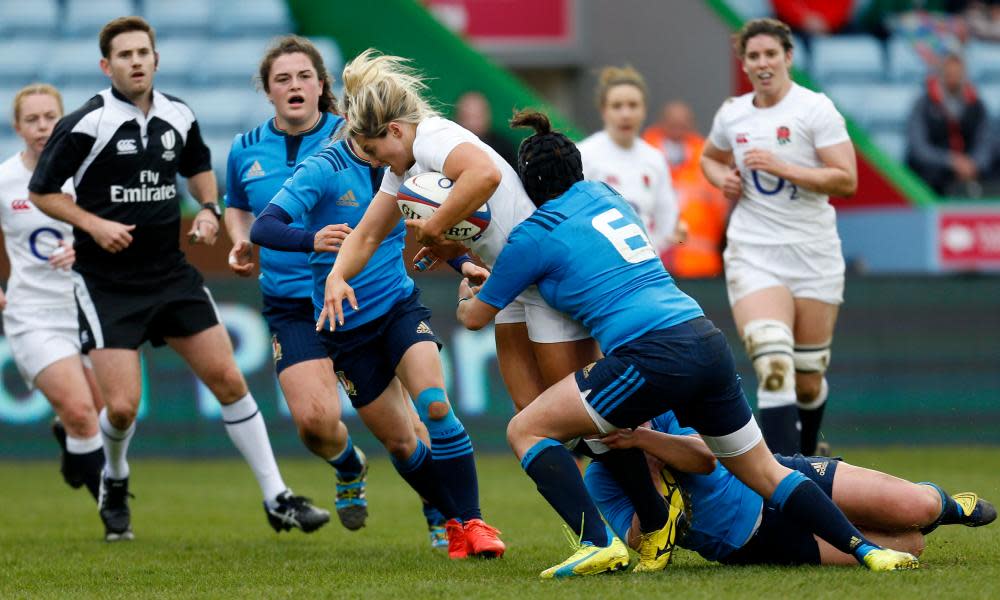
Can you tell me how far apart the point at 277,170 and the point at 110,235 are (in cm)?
83

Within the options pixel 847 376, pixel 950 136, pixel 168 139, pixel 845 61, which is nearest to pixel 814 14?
pixel 845 61

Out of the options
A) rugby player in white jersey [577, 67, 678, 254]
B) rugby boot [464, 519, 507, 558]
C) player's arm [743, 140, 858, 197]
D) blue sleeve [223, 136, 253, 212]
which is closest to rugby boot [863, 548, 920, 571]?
rugby boot [464, 519, 507, 558]

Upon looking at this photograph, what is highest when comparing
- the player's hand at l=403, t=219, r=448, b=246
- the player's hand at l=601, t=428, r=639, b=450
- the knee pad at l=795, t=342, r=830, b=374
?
the player's hand at l=403, t=219, r=448, b=246

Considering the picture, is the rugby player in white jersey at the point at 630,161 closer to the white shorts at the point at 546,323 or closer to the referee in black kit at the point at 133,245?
the referee in black kit at the point at 133,245

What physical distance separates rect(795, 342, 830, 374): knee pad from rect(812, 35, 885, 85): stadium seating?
9405mm

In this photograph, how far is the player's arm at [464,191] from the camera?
5176 millimetres

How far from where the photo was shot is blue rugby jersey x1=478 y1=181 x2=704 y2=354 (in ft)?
16.7

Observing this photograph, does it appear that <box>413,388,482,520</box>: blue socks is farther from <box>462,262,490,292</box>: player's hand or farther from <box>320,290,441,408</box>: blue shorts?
<box>462,262,490,292</box>: player's hand

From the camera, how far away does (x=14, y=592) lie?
18.0 feet

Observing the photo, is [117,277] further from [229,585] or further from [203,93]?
[203,93]

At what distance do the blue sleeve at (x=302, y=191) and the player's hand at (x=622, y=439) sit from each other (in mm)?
1694

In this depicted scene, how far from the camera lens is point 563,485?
5.20 m

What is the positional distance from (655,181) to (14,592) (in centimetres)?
551

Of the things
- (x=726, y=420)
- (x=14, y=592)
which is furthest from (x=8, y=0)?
(x=726, y=420)
